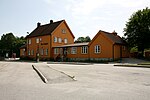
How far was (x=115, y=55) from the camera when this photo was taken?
38000mm

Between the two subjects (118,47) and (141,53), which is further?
(141,53)

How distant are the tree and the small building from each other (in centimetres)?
A: 206

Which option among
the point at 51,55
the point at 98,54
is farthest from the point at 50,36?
the point at 98,54

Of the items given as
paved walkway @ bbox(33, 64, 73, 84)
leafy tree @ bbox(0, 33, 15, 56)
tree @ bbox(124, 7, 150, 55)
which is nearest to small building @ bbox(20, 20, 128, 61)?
tree @ bbox(124, 7, 150, 55)

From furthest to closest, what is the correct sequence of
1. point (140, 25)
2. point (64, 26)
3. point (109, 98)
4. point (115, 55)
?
point (64, 26) < point (140, 25) < point (115, 55) < point (109, 98)

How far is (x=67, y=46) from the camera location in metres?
47.1

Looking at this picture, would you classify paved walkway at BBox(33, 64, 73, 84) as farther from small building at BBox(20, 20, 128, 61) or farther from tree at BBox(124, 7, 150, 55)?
tree at BBox(124, 7, 150, 55)

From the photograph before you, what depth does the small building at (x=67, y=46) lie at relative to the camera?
38.7m

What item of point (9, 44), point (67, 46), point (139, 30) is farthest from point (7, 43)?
point (139, 30)

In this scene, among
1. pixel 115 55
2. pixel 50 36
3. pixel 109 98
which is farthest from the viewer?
pixel 50 36

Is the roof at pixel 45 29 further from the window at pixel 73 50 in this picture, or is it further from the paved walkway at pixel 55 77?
the paved walkway at pixel 55 77

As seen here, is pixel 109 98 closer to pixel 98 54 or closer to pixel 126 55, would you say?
pixel 98 54

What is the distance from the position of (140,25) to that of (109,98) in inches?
1433

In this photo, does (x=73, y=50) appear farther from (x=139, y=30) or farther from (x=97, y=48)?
(x=139, y=30)
